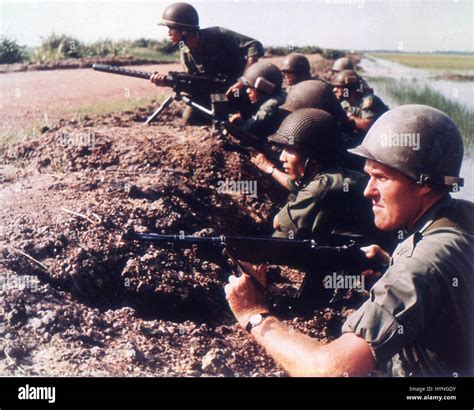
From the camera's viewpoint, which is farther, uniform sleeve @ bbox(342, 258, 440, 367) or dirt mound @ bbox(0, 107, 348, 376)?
dirt mound @ bbox(0, 107, 348, 376)

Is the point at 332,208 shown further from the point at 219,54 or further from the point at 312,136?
the point at 219,54

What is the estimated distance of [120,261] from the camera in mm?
4977

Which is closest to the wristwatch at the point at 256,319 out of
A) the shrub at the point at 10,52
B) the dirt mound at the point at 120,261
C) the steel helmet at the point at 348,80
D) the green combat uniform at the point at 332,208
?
the dirt mound at the point at 120,261

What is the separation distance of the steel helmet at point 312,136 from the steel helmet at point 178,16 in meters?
4.08

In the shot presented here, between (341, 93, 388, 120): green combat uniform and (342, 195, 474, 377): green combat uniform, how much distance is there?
21.4ft

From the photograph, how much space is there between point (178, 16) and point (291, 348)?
21.6 ft

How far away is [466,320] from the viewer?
9.48ft

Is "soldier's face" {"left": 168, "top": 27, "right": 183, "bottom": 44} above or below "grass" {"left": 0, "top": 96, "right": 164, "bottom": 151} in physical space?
above

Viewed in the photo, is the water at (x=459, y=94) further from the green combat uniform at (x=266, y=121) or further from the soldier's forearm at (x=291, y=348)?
the soldier's forearm at (x=291, y=348)

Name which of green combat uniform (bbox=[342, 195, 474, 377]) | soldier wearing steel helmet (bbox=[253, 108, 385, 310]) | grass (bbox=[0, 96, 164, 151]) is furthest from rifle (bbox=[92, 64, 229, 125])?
green combat uniform (bbox=[342, 195, 474, 377])

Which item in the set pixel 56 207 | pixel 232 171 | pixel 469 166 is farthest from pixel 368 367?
pixel 469 166

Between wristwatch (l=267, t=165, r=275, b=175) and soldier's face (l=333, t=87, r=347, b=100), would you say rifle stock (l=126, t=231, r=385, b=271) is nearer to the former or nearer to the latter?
wristwatch (l=267, t=165, r=275, b=175)

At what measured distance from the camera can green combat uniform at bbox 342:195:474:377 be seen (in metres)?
2.77

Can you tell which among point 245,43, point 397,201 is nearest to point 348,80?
point 245,43
